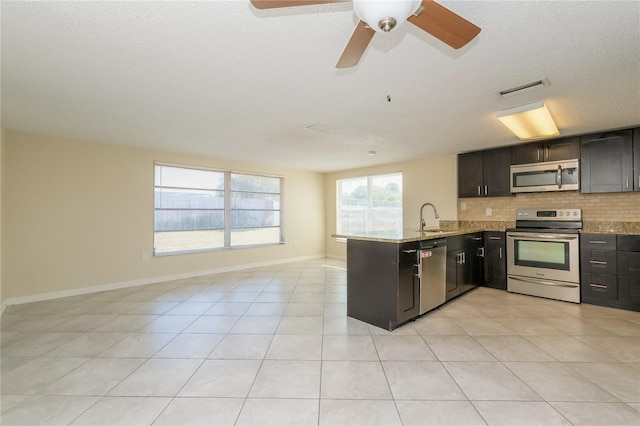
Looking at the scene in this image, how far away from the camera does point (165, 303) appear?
371 centimetres

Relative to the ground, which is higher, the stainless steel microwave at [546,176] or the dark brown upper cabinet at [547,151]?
the dark brown upper cabinet at [547,151]

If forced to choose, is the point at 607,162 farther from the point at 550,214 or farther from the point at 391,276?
the point at 391,276

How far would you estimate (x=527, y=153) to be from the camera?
4.29 meters

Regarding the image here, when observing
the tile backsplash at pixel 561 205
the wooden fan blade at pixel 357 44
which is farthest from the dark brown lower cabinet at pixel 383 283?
the tile backsplash at pixel 561 205

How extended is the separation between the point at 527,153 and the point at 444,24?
13.3ft

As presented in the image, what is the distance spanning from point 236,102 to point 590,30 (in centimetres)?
274

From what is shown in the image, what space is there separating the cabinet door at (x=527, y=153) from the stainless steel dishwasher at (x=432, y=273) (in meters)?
2.14

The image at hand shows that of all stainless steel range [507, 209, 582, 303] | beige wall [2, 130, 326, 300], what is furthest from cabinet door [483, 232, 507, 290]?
beige wall [2, 130, 326, 300]

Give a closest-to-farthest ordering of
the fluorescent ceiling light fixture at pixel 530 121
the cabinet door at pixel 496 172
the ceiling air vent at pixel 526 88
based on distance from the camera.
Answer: the ceiling air vent at pixel 526 88, the fluorescent ceiling light fixture at pixel 530 121, the cabinet door at pixel 496 172

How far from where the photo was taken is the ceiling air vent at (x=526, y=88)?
232 centimetres

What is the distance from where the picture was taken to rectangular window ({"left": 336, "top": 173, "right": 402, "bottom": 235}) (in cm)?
620

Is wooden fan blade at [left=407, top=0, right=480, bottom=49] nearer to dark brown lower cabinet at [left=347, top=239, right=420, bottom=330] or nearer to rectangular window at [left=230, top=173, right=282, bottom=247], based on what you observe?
dark brown lower cabinet at [left=347, top=239, right=420, bottom=330]

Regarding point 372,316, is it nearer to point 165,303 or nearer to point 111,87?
point 165,303

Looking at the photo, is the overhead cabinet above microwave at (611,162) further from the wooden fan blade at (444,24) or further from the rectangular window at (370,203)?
the wooden fan blade at (444,24)
